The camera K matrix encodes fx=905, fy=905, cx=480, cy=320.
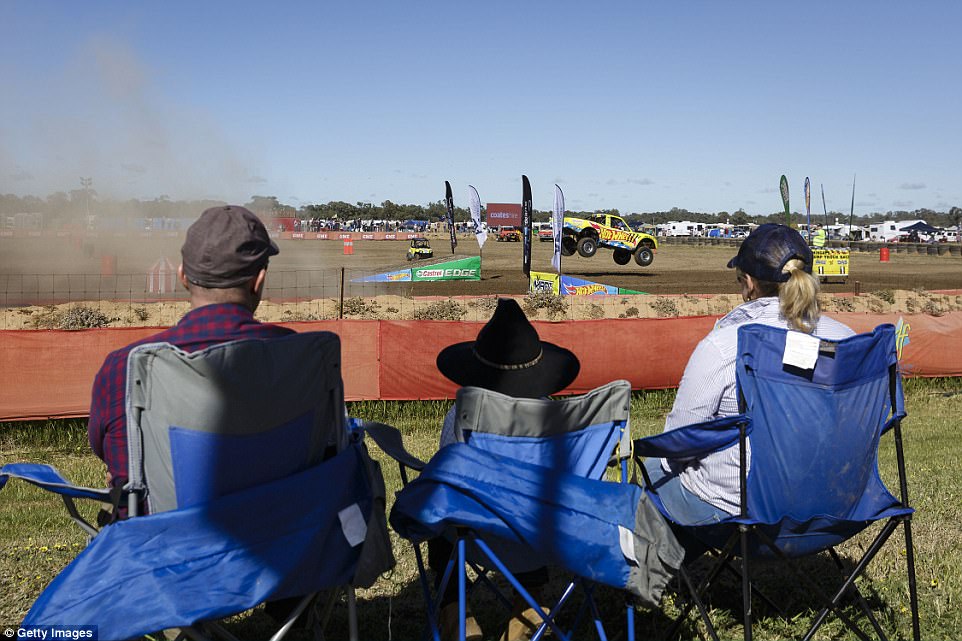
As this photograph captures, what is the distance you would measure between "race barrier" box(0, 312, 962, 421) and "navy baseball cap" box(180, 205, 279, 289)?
671 centimetres

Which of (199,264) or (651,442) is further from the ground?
(199,264)

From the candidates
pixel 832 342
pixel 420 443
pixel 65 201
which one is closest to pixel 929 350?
pixel 420 443

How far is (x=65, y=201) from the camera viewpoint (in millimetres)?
54375

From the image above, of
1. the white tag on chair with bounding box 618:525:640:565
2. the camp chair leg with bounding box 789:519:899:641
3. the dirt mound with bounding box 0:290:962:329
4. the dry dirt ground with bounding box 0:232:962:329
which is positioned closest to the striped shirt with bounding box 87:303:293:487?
the white tag on chair with bounding box 618:525:640:565

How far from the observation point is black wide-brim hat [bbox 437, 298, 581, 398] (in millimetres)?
3486

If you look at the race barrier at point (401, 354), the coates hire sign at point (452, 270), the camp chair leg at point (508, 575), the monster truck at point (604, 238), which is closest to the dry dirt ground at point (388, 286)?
the coates hire sign at point (452, 270)

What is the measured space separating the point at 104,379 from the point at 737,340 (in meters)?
2.18

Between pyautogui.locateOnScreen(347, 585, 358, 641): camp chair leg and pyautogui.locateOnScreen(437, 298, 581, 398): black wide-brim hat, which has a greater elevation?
pyautogui.locateOnScreen(437, 298, 581, 398): black wide-brim hat

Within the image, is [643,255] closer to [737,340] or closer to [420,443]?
[420,443]

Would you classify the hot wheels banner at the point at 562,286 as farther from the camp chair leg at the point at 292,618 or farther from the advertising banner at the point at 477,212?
the camp chair leg at the point at 292,618

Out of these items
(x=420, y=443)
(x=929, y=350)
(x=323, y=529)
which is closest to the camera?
(x=323, y=529)

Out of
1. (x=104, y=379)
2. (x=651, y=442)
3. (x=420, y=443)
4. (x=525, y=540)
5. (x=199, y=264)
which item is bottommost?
(x=420, y=443)

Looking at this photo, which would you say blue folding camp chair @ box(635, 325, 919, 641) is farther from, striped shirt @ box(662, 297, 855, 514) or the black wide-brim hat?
the black wide-brim hat

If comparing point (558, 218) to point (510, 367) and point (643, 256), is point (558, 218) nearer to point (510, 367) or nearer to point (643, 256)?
point (643, 256)
